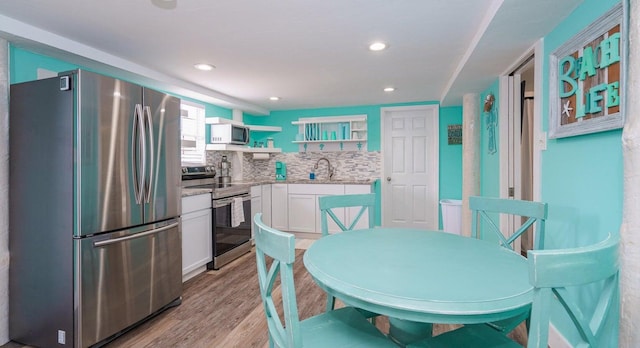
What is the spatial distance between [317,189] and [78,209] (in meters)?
3.09

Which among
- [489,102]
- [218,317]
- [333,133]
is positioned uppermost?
[489,102]

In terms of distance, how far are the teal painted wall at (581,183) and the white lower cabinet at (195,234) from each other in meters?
2.94

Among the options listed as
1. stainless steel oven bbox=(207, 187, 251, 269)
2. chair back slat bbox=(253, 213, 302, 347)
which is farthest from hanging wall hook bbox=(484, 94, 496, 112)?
chair back slat bbox=(253, 213, 302, 347)

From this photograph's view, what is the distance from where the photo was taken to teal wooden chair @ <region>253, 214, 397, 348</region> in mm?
993

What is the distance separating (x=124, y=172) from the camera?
81.8 inches

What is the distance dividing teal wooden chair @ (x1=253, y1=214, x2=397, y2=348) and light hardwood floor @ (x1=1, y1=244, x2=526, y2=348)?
0.89 m

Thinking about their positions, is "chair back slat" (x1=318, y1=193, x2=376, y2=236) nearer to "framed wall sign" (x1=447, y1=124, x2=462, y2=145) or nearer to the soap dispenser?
"framed wall sign" (x1=447, y1=124, x2=462, y2=145)

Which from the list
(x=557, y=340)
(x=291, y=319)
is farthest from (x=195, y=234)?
(x=557, y=340)

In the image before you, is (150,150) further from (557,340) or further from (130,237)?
(557,340)

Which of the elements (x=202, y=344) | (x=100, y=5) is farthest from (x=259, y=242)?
(x=100, y=5)

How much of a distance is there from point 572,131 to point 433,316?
56.4 inches

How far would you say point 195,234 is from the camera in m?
3.11

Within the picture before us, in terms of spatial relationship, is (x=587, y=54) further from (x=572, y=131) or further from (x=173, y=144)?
(x=173, y=144)

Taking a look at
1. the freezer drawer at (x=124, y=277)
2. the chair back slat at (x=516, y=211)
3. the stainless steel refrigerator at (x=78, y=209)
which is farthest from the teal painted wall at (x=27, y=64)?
the chair back slat at (x=516, y=211)
